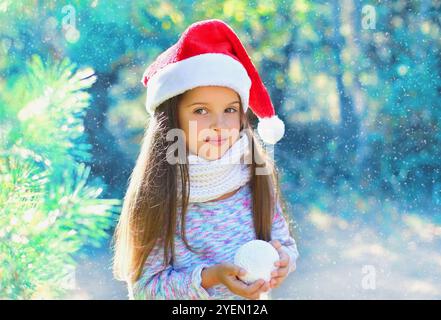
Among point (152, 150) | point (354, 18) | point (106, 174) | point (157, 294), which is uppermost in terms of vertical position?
point (354, 18)

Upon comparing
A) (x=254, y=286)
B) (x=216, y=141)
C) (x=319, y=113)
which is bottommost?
(x=254, y=286)

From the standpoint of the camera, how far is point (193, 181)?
1.17 meters

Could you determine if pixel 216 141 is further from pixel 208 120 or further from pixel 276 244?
pixel 276 244

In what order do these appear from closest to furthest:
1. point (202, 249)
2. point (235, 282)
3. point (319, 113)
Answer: point (235, 282), point (202, 249), point (319, 113)

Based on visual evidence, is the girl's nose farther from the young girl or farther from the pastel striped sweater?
the pastel striped sweater

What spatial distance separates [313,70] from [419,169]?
40 centimetres

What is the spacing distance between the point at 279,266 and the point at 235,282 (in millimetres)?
92

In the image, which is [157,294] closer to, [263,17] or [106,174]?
[106,174]

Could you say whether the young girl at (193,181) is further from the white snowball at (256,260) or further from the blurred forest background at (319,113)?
the blurred forest background at (319,113)

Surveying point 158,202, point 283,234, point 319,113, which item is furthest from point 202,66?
point 319,113

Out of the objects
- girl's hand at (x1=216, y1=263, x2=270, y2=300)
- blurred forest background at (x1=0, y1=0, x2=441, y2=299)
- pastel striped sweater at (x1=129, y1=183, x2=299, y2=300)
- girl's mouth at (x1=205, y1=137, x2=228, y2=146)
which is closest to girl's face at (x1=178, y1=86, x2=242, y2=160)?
girl's mouth at (x1=205, y1=137, x2=228, y2=146)

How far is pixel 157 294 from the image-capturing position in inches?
44.8

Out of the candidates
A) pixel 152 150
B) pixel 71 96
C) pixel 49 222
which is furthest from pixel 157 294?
pixel 71 96

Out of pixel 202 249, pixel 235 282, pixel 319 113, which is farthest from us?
pixel 319 113
